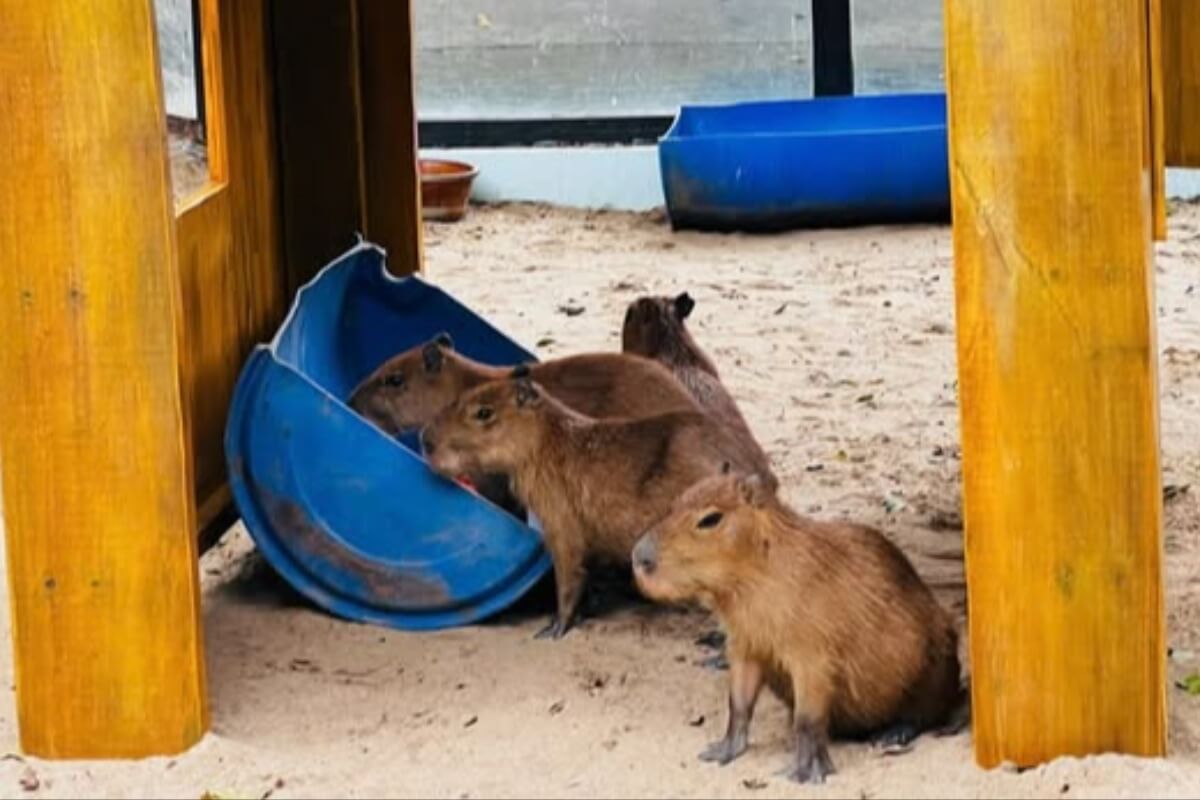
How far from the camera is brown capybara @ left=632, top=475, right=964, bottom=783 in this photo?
4.48 m

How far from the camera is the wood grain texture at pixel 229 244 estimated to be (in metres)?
5.86

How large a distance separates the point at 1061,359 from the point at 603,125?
9.02m

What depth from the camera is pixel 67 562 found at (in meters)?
4.45

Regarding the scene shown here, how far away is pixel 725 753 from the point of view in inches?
178

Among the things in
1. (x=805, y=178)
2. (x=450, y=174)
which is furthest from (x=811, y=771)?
(x=450, y=174)

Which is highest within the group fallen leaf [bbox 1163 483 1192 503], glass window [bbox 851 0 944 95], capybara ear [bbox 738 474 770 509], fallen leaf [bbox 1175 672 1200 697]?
glass window [bbox 851 0 944 95]

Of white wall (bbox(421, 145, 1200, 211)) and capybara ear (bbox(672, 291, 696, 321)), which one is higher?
capybara ear (bbox(672, 291, 696, 321))

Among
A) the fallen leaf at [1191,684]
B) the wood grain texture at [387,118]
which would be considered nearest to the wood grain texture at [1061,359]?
the fallen leaf at [1191,684]

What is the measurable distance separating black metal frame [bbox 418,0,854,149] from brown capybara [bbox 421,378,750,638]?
738cm

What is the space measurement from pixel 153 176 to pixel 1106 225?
1609mm

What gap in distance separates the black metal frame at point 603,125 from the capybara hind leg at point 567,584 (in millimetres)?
7538

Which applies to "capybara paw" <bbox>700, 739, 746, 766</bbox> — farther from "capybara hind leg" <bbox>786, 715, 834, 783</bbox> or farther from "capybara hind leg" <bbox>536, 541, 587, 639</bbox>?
"capybara hind leg" <bbox>536, 541, 587, 639</bbox>

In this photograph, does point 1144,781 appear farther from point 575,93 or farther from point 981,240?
point 575,93

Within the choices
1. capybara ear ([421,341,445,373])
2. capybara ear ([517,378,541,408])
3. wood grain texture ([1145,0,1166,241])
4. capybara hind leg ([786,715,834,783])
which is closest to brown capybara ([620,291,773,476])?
capybara ear ([421,341,445,373])
